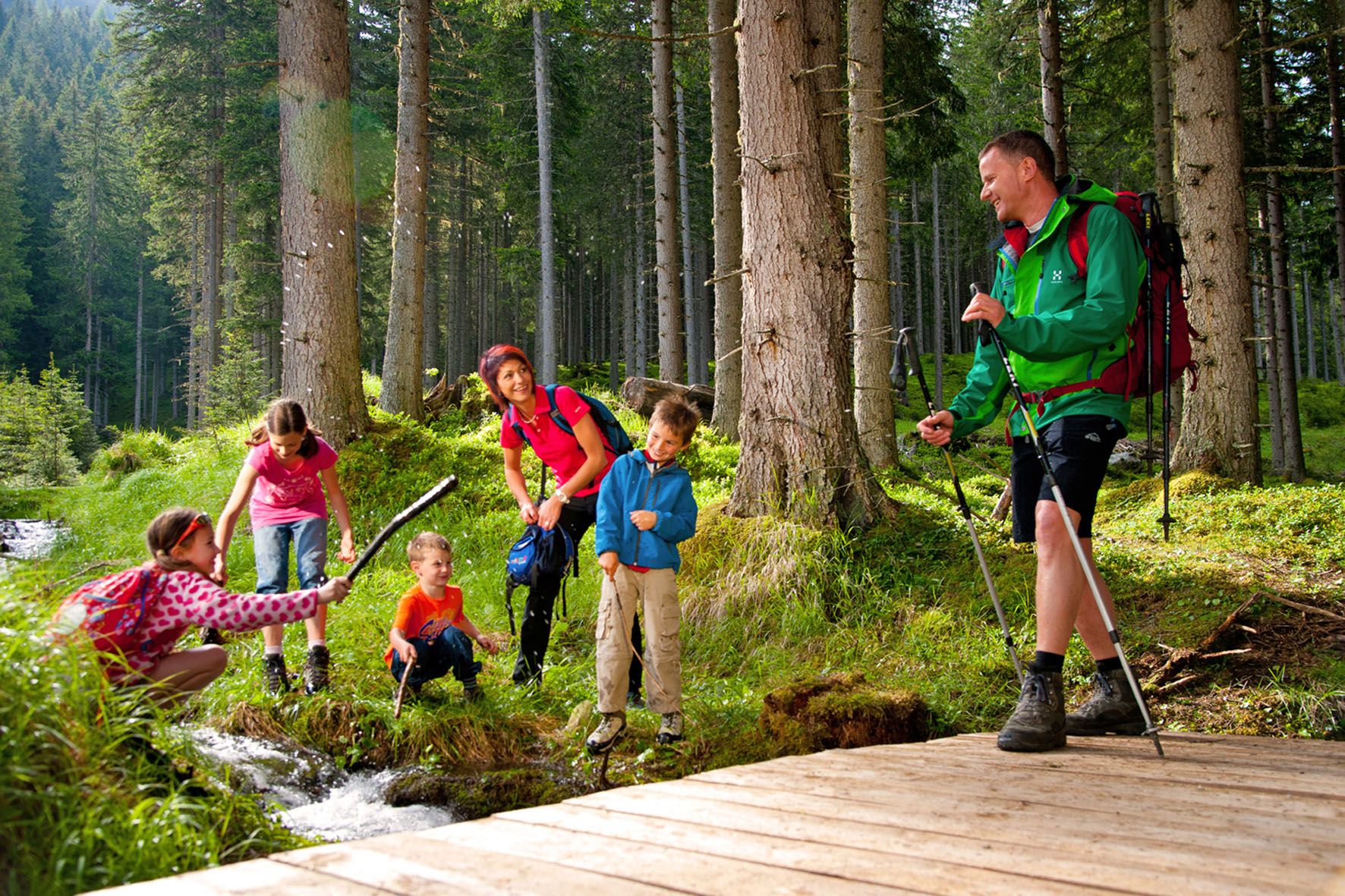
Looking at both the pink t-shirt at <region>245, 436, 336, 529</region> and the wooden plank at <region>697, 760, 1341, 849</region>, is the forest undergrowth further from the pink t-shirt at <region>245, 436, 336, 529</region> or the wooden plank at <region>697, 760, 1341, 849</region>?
the wooden plank at <region>697, 760, 1341, 849</region>

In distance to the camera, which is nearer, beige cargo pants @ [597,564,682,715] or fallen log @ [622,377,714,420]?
beige cargo pants @ [597,564,682,715]

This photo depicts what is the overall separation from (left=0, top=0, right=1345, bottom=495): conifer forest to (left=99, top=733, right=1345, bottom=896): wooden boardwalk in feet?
11.8

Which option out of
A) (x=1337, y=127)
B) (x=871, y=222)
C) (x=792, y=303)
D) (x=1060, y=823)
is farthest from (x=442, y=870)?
(x=1337, y=127)

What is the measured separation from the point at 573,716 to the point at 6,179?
68292 millimetres

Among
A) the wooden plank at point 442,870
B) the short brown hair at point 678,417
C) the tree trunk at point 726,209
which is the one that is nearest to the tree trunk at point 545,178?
the tree trunk at point 726,209

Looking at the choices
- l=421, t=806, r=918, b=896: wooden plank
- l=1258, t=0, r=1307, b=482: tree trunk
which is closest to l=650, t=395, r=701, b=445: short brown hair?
l=421, t=806, r=918, b=896: wooden plank

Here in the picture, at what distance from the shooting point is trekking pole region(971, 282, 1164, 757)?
Answer: 3.44 m

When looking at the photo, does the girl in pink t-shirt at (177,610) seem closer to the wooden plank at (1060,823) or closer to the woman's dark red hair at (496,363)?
the wooden plank at (1060,823)

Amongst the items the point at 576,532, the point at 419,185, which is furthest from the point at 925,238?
the point at 576,532

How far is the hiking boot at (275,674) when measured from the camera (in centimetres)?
504

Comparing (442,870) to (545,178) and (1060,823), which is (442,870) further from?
(545,178)

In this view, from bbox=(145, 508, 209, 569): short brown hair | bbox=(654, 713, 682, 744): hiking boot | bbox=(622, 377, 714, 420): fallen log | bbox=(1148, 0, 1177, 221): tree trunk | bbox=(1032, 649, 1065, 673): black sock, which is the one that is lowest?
bbox=(654, 713, 682, 744): hiking boot

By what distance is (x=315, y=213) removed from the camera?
1009 cm

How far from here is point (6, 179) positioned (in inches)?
2158
